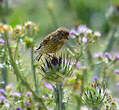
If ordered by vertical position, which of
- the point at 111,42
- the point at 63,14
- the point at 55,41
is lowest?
the point at 55,41

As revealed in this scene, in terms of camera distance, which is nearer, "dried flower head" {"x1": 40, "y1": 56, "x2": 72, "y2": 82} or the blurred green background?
"dried flower head" {"x1": 40, "y1": 56, "x2": 72, "y2": 82}

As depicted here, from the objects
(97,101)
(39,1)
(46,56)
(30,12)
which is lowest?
(97,101)

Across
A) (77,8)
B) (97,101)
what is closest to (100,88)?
(97,101)

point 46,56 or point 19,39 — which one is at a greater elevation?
point 19,39

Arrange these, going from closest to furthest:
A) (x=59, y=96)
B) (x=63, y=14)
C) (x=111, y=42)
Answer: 1. (x=59, y=96)
2. (x=111, y=42)
3. (x=63, y=14)

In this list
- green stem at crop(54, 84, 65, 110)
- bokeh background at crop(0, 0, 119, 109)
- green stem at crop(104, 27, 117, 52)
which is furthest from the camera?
bokeh background at crop(0, 0, 119, 109)

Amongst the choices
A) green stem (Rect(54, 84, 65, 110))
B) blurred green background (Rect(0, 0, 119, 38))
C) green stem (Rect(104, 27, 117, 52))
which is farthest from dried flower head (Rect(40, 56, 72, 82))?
blurred green background (Rect(0, 0, 119, 38))

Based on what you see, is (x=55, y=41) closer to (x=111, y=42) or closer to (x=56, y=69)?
(x=56, y=69)

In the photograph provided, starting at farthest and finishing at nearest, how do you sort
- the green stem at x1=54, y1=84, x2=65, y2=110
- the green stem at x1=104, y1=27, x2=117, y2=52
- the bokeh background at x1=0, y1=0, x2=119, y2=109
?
the bokeh background at x1=0, y1=0, x2=119, y2=109
the green stem at x1=104, y1=27, x2=117, y2=52
the green stem at x1=54, y1=84, x2=65, y2=110

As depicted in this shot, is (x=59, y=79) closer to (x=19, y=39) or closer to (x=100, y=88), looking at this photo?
(x=100, y=88)

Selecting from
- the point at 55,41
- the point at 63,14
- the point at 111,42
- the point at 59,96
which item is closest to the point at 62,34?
the point at 55,41

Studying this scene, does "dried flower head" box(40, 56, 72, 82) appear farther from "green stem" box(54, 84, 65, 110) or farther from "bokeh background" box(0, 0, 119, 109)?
"bokeh background" box(0, 0, 119, 109)
